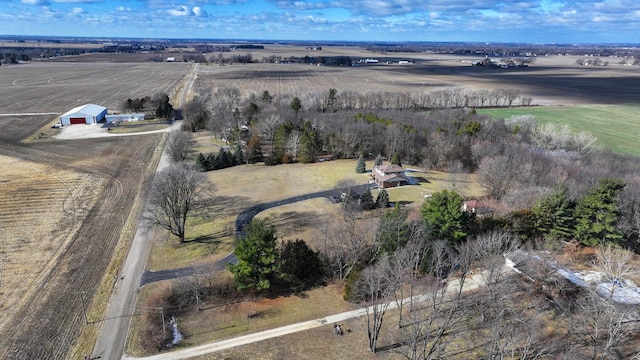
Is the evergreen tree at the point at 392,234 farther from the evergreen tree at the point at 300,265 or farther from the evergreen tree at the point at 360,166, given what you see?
the evergreen tree at the point at 360,166

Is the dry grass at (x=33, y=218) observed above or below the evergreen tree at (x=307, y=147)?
below

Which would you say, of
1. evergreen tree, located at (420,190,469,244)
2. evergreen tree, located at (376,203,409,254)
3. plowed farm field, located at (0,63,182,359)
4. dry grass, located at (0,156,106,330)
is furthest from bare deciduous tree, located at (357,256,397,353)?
dry grass, located at (0,156,106,330)

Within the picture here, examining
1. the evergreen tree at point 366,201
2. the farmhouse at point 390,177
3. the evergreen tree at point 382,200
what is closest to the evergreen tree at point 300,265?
the evergreen tree at point 366,201

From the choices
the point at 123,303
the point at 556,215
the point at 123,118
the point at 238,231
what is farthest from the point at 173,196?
the point at 123,118

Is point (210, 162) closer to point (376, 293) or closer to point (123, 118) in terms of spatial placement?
point (376, 293)

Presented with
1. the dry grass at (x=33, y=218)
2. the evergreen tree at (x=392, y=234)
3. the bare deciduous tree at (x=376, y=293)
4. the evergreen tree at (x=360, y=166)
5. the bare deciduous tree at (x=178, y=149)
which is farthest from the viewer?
the bare deciduous tree at (x=178, y=149)

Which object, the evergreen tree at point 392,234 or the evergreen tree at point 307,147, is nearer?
the evergreen tree at point 392,234

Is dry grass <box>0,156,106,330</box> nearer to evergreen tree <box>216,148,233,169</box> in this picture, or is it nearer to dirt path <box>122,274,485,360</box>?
dirt path <box>122,274,485,360</box>
